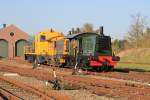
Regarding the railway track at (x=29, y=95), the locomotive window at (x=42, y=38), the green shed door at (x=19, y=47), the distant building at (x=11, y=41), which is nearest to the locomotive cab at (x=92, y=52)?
the locomotive window at (x=42, y=38)

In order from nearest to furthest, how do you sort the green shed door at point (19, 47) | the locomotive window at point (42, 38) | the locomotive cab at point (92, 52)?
the locomotive cab at point (92, 52) → the locomotive window at point (42, 38) → the green shed door at point (19, 47)

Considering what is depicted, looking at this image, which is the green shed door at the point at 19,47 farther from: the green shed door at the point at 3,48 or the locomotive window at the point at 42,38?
the locomotive window at the point at 42,38

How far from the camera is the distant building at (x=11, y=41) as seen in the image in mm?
74625

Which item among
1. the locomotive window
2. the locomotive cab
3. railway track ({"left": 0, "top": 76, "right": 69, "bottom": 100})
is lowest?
railway track ({"left": 0, "top": 76, "right": 69, "bottom": 100})

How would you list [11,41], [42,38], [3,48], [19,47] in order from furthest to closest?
[19,47], [11,41], [3,48], [42,38]

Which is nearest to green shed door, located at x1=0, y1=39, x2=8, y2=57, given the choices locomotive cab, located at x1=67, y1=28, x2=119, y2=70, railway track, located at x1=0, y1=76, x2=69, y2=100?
locomotive cab, located at x1=67, y1=28, x2=119, y2=70

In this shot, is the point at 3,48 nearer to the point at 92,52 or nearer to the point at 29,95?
the point at 92,52

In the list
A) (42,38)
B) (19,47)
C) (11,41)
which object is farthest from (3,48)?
(42,38)

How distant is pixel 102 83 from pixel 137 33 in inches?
2808

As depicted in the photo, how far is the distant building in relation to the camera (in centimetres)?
7462

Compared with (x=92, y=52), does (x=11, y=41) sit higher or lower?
higher

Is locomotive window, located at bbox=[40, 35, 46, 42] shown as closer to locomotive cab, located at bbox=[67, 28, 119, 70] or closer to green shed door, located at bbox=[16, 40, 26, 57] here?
locomotive cab, located at bbox=[67, 28, 119, 70]

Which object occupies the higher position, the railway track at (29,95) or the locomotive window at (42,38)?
the locomotive window at (42,38)

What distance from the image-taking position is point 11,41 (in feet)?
246
